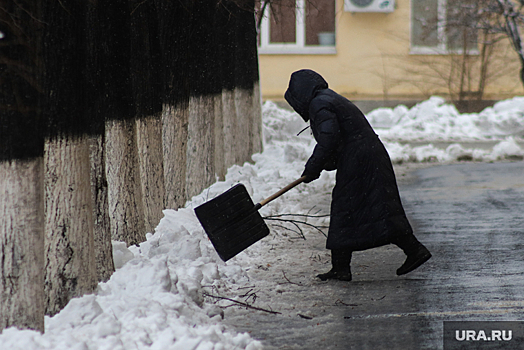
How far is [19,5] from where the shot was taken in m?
3.94

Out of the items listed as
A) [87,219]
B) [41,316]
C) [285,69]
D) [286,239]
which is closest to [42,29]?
[87,219]

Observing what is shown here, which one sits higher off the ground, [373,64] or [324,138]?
[324,138]

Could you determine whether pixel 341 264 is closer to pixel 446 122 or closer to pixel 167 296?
pixel 167 296

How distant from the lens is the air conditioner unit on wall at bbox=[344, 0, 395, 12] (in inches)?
845

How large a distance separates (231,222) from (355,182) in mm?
1018

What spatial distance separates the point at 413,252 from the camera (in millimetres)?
5672

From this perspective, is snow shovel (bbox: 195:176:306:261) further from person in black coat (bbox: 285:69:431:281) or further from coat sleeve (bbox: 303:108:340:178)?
person in black coat (bbox: 285:69:431:281)

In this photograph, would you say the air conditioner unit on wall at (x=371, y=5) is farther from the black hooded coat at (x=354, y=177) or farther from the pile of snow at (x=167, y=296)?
the black hooded coat at (x=354, y=177)

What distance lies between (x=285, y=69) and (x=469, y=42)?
221 inches

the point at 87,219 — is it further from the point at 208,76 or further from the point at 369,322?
the point at 208,76

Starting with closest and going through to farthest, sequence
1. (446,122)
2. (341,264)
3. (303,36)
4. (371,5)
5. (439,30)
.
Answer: (341,264) → (446,122) → (371,5) → (439,30) → (303,36)

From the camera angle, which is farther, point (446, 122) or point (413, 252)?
point (446, 122)

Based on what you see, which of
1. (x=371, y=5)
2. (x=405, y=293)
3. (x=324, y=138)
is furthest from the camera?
(x=371, y=5)

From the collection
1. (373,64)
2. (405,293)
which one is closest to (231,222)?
(405,293)
